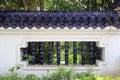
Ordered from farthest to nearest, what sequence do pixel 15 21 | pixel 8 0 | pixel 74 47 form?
1. pixel 8 0
2. pixel 74 47
3. pixel 15 21

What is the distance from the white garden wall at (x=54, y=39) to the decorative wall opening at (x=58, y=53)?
13.6 inches

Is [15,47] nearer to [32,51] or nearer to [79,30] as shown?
[32,51]

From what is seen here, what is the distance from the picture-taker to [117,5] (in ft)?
28.6

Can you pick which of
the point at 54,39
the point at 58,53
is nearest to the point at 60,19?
the point at 54,39

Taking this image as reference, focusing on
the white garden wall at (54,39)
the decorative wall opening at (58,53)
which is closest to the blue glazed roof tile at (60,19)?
the white garden wall at (54,39)

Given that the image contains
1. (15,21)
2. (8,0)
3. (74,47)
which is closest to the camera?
(15,21)

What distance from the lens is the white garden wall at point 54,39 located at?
7.93 meters

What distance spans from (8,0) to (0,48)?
12.2ft

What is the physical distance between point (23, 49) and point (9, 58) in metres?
0.58

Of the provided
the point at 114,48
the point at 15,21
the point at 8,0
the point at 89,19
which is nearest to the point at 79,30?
the point at 89,19

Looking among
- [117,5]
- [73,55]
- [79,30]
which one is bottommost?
[73,55]

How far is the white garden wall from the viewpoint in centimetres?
793

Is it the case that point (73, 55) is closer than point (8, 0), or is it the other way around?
point (73, 55)

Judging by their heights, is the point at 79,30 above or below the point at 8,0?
below
